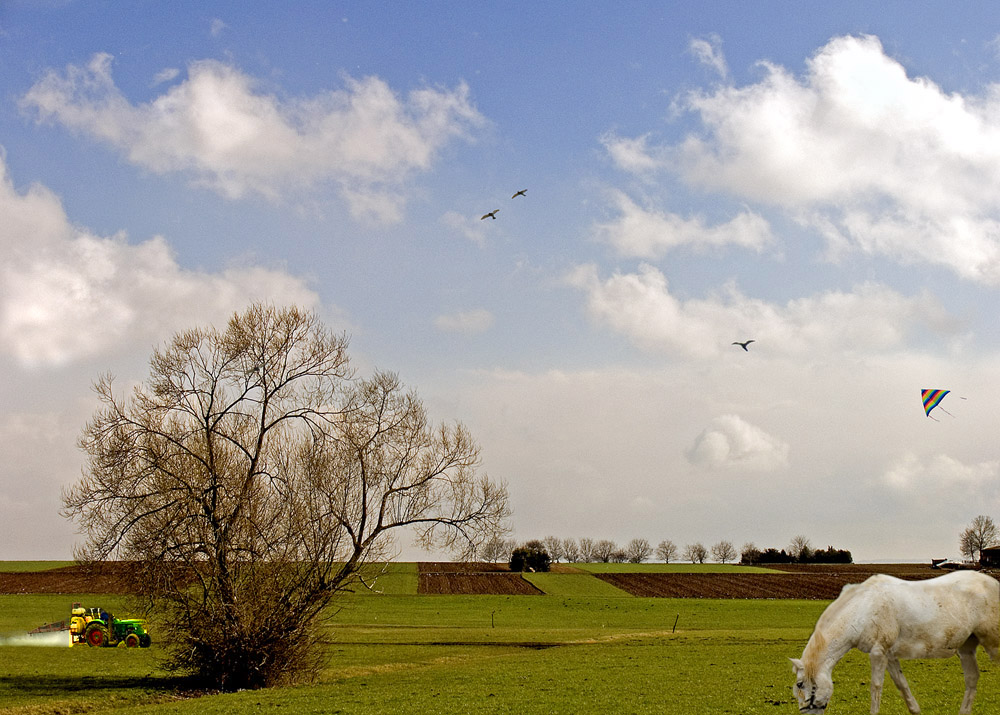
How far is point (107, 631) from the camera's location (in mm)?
45062

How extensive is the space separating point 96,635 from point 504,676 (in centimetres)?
3069

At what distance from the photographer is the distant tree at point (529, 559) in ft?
381

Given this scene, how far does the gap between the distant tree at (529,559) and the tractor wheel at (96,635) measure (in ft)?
247

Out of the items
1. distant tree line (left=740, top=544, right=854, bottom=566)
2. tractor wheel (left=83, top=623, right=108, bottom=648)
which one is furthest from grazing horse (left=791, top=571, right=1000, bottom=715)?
distant tree line (left=740, top=544, right=854, bottom=566)

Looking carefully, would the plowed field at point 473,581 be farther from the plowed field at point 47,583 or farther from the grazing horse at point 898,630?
the grazing horse at point 898,630

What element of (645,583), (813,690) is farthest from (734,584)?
(813,690)

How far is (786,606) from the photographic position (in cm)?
7262

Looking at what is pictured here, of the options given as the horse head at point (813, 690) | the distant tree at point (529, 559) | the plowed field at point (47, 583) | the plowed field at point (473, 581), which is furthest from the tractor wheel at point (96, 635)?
the distant tree at point (529, 559)

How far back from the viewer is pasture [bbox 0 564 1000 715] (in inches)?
737

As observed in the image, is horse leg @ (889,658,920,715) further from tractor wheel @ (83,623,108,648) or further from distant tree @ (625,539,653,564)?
distant tree @ (625,539,653,564)

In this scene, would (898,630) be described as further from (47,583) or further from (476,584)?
(47,583)

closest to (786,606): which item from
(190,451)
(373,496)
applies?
(373,496)

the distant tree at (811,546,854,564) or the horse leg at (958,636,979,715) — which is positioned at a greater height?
the horse leg at (958,636,979,715)

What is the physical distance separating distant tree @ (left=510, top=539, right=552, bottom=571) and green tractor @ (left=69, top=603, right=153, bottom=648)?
7447 cm
